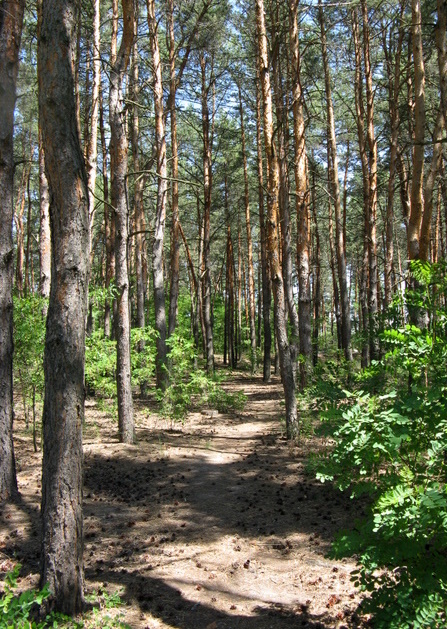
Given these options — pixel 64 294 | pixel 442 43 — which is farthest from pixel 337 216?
pixel 64 294

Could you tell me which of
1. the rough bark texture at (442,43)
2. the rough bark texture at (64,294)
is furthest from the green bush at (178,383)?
the rough bark texture at (442,43)

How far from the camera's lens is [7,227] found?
6684mm

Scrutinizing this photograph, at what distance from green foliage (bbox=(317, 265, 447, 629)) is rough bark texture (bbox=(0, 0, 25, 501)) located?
4.59 meters

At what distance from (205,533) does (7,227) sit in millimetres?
4763

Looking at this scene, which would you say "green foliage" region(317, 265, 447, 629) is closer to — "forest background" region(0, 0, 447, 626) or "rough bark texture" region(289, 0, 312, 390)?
"forest background" region(0, 0, 447, 626)

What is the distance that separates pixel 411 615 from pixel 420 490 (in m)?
0.72

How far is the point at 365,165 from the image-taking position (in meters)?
15.6

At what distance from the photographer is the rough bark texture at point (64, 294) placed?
392cm

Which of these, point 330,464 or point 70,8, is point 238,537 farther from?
point 70,8

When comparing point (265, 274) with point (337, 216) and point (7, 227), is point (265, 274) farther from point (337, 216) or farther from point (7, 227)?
point (7, 227)

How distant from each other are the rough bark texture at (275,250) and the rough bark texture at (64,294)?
5.98 m

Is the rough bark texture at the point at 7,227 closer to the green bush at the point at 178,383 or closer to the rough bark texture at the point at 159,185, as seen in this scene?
the green bush at the point at 178,383

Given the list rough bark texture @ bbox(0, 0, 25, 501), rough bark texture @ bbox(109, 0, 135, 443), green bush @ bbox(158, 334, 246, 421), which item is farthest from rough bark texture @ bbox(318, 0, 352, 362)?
rough bark texture @ bbox(0, 0, 25, 501)

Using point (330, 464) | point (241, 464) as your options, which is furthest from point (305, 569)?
point (241, 464)
